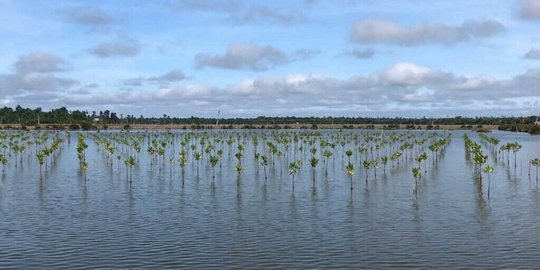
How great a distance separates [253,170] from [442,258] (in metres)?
46.4

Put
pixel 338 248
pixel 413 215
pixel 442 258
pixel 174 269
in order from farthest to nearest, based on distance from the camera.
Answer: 1. pixel 413 215
2. pixel 338 248
3. pixel 442 258
4. pixel 174 269

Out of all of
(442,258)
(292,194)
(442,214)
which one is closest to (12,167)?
(292,194)

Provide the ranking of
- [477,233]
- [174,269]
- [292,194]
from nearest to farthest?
[174,269] → [477,233] → [292,194]

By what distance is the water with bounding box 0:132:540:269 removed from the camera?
2802 cm

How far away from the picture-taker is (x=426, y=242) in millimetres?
31516

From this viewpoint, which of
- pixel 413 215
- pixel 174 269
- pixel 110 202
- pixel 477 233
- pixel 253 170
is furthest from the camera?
pixel 253 170

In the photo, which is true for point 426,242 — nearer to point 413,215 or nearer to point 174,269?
point 413,215

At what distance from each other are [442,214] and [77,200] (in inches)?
1077

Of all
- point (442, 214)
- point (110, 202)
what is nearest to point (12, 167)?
point (110, 202)

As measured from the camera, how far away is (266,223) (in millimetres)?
36906

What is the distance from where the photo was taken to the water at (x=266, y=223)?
91.9 feet

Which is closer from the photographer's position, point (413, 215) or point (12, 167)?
point (413, 215)

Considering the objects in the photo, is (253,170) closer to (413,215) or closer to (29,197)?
(29,197)

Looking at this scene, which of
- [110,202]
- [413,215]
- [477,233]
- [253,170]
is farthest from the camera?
[253,170]
